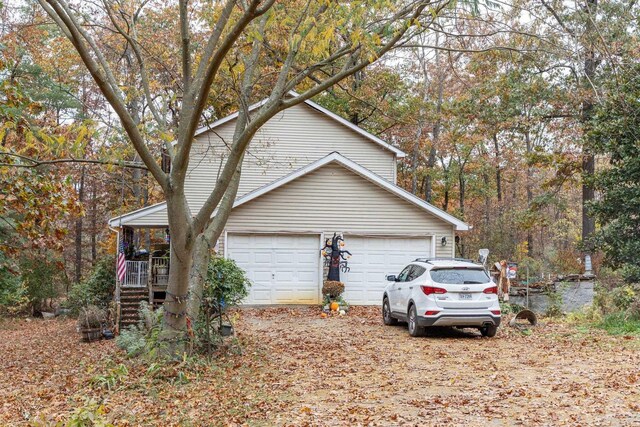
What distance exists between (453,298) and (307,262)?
822cm

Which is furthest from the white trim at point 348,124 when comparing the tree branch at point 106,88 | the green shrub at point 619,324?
the tree branch at point 106,88

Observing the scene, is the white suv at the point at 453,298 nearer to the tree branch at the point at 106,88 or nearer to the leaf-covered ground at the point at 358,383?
the leaf-covered ground at the point at 358,383

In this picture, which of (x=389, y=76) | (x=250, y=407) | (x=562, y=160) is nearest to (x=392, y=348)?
(x=250, y=407)

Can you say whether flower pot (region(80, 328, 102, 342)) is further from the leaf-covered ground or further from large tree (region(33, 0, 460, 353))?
large tree (region(33, 0, 460, 353))

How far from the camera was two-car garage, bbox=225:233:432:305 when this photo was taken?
64.3 ft

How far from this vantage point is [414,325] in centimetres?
1294

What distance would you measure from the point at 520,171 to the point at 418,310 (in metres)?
25.4

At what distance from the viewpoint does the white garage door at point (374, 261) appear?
20.1m

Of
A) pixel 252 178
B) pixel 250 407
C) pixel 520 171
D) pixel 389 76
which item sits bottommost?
pixel 250 407

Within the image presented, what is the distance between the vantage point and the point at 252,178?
73.0 feet

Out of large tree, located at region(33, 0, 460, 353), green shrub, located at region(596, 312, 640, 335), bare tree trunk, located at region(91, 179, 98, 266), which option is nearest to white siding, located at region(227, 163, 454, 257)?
green shrub, located at region(596, 312, 640, 335)

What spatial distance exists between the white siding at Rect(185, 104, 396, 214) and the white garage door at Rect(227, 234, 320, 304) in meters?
3.00

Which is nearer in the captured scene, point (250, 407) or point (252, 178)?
point (250, 407)

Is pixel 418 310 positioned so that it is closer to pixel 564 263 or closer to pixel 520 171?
pixel 564 263
